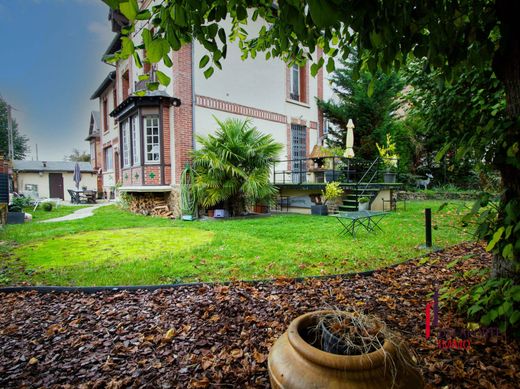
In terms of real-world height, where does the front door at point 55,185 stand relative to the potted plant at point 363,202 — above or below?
above

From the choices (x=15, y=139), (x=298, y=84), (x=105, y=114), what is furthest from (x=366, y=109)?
(x=15, y=139)

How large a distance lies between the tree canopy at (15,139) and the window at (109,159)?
22.7m

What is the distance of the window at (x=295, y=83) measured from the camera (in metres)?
14.0

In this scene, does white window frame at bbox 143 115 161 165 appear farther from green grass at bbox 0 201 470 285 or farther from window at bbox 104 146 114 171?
window at bbox 104 146 114 171

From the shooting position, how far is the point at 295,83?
46.5ft

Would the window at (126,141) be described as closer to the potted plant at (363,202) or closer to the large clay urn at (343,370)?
the potted plant at (363,202)

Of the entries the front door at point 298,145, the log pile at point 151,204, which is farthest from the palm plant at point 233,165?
the front door at point 298,145

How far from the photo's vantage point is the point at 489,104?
101 inches

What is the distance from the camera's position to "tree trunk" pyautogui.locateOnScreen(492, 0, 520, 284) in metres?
1.77

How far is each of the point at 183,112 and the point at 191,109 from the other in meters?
0.35

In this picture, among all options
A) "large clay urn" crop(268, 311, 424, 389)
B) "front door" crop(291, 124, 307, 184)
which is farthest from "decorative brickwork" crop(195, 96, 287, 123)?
"large clay urn" crop(268, 311, 424, 389)

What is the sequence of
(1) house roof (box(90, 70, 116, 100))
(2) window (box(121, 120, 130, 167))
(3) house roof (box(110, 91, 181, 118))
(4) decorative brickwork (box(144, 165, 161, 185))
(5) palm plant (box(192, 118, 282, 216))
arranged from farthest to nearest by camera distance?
(1) house roof (box(90, 70, 116, 100)) < (2) window (box(121, 120, 130, 167)) < (4) decorative brickwork (box(144, 165, 161, 185)) < (3) house roof (box(110, 91, 181, 118)) < (5) palm plant (box(192, 118, 282, 216))

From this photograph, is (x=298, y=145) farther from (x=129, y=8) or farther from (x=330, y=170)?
(x=129, y=8)

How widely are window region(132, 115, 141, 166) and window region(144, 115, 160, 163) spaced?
12.4 inches
